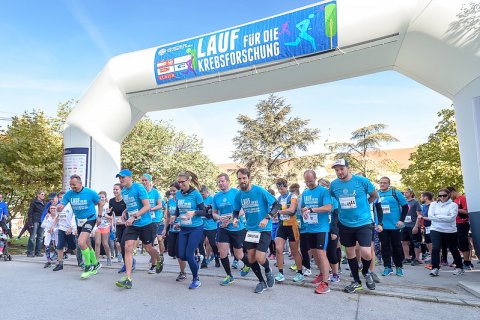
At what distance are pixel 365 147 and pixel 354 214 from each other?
34605 mm

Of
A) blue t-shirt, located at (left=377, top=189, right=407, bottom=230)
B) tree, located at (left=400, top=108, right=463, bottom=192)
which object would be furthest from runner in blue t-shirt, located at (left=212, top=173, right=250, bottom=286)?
tree, located at (left=400, top=108, right=463, bottom=192)

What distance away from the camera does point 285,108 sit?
39.0 metres

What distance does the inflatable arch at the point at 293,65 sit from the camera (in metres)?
7.32

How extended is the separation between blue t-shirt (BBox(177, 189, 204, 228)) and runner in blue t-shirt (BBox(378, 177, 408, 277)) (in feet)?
13.3

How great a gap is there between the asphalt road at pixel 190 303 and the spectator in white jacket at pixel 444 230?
114 inches

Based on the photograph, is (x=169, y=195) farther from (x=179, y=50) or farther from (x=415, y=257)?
(x=415, y=257)

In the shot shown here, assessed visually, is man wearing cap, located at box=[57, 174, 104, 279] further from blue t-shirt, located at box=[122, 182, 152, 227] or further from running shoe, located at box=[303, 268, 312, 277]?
running shoe, located at box=[303, 268, 312, 277]

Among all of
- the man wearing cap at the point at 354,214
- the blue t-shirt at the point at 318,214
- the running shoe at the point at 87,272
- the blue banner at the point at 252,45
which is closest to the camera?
the man wearing cap at the point at 354,214

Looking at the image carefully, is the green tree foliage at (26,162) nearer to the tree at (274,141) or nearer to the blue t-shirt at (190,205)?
the blue t-shirt at (190,205)

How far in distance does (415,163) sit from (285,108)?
1478 cm

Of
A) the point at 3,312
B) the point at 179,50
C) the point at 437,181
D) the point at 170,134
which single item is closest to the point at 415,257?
the point at 179,50

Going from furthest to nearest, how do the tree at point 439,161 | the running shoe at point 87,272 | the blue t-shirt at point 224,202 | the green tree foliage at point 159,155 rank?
the green tree foliage at point 159,155
the tree at point 439,161
the blue t-shirt at point 224,202
the running shoe at point 87,272

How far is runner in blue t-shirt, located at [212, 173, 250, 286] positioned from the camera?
6.77 m

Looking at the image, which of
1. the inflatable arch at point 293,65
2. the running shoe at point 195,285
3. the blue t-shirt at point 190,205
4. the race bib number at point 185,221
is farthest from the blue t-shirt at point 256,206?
the inflatable arch at point 293,65
